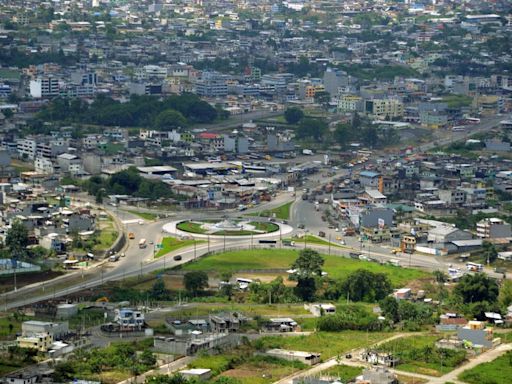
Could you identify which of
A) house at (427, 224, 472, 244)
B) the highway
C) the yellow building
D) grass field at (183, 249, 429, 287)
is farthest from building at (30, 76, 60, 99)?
the yellow building

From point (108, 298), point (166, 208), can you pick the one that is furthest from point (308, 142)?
point (108, 298)

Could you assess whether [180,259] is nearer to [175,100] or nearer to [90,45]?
[175,100]

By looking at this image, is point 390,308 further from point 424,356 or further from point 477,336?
point 424,356

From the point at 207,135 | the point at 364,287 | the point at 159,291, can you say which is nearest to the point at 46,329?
the point at 159,291

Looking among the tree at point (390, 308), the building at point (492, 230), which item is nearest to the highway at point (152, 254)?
the building at point (492, 230)

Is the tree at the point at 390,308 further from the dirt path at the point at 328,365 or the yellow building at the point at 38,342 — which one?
the yellow building at the point at 38,342

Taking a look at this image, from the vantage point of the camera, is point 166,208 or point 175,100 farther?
point 175,100
